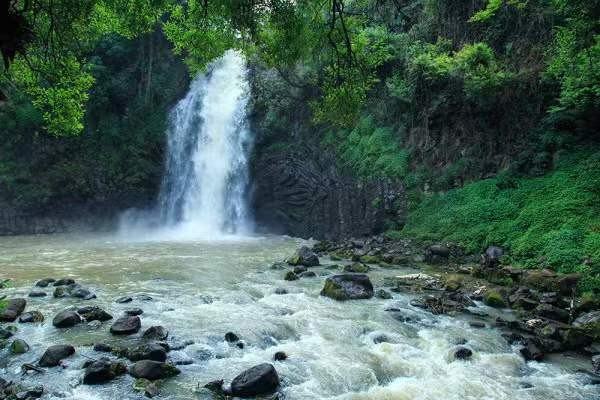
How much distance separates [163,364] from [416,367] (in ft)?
13.6

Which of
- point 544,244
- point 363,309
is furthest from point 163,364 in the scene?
point 544,244

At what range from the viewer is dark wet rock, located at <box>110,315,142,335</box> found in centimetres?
901

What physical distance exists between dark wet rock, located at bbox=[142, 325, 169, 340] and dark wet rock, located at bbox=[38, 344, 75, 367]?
1299 mm


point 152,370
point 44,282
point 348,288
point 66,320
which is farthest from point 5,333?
point 348,288

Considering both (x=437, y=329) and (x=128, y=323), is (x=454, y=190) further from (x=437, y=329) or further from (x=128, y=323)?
(x=128, y=323)

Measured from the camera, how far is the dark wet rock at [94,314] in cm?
984

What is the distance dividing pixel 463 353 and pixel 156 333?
18.4ft

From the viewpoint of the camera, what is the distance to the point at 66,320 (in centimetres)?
947

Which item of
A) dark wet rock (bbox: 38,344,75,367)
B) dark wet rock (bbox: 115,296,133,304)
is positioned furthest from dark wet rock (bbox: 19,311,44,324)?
dark wet rock (bbox: 38,344,75,367)

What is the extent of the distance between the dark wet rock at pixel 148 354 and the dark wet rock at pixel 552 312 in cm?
790

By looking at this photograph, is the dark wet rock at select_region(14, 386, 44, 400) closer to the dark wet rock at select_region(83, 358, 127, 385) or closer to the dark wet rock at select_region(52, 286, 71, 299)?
the dark wet rock at select_region(83, 358, 127, 385)

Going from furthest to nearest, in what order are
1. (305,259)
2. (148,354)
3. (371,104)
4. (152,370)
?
(371,104) < (305,259) < (148,354) < (152,370)

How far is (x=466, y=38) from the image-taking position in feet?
68.5

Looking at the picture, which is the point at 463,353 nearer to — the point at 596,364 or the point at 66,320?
the point at 596,364
